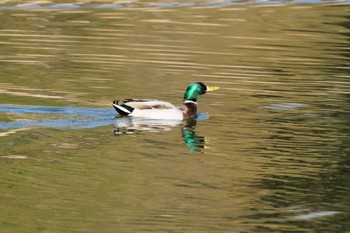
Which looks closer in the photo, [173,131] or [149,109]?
[173,131]

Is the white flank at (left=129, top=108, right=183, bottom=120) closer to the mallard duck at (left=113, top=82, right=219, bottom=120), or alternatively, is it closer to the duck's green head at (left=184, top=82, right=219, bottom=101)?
the mallard duck at (left=113, top=82, right=219, bottom=120)

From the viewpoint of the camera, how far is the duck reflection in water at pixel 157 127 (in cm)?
1553

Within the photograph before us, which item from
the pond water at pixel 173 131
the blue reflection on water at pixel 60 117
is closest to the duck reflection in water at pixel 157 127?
the pond water at pixel 173 131

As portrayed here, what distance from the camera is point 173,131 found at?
53.4ft

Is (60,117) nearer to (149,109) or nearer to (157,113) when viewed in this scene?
(149,109)

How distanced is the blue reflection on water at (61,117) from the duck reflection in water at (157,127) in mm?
258

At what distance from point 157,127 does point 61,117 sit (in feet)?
4.73

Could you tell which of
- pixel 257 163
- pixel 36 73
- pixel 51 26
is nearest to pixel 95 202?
pixel 257 163

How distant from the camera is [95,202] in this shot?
11.6 metres

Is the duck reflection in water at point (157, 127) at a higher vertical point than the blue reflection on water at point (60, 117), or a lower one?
lower

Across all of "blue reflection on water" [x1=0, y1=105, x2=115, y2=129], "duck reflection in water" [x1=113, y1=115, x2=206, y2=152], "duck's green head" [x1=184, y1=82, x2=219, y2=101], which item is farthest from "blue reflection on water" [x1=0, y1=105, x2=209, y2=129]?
"duck's green head" [x1=184, y1=82, x2=219, y2=101]

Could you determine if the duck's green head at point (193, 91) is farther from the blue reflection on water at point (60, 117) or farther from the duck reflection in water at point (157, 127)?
the duck reflection in water at point (157, 127)

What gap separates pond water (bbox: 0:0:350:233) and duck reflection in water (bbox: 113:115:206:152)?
0.03m

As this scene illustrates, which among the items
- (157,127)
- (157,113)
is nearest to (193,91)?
(157,113)
